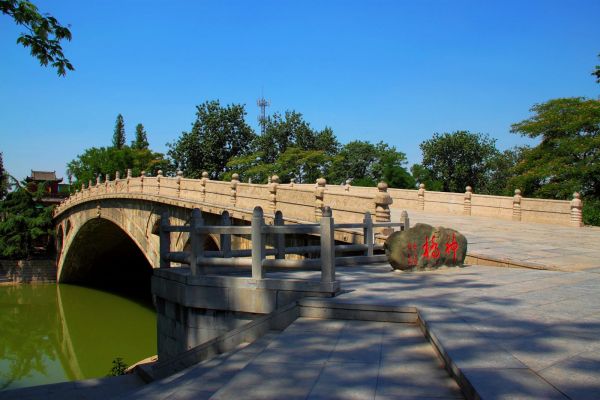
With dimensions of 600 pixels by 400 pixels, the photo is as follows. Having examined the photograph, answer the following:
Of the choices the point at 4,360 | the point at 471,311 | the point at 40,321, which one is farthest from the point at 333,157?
the point at 471,311

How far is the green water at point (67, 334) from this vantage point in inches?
719

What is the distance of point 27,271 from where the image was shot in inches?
1543

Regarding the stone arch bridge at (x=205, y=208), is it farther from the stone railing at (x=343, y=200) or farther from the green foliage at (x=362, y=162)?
the green foliage at (x=362, y=162)

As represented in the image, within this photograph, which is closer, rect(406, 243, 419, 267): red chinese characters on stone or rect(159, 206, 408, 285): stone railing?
rect(159, 206, 408, 285): stone railing

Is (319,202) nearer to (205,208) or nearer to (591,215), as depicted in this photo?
(205,208)

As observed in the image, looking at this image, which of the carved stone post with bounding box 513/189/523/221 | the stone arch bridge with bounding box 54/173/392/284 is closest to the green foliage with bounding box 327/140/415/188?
the stone arch bridge with bounding box 54/173/392/284

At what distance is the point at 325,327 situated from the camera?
15.4 ft

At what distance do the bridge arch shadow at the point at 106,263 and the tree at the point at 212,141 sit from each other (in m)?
9.29

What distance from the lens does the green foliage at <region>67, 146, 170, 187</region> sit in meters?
53.6

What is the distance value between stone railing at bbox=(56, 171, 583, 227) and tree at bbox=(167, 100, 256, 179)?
15.6m

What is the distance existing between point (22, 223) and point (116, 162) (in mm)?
15871

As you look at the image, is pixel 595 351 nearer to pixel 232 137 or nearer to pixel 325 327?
pixel 325 327

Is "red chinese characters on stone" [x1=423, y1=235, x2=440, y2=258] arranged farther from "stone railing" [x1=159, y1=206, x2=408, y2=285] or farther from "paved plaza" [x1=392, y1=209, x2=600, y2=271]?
"paved plaza" [x1=392, y1=209, x2=600, y2=271]

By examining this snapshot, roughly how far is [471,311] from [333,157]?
36966 mm
